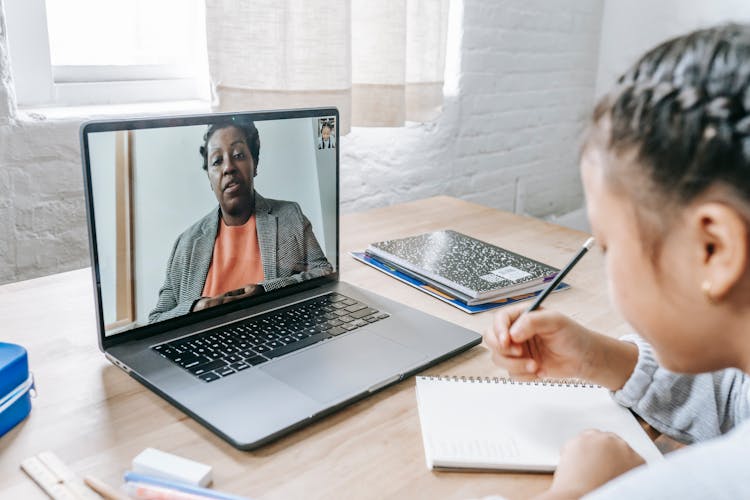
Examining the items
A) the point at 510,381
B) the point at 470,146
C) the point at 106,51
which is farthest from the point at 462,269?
the point at 470,146

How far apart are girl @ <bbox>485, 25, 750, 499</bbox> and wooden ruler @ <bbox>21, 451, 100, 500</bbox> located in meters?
0.37

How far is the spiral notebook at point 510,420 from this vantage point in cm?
58

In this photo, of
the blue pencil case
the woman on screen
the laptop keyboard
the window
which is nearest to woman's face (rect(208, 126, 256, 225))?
the woman on screen

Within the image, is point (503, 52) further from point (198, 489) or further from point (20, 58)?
point (198, 489)

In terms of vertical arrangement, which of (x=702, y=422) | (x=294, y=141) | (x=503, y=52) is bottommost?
(x=702, y=422)

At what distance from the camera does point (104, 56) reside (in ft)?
4.52

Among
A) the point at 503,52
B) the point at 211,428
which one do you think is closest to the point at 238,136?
the point at 211,428

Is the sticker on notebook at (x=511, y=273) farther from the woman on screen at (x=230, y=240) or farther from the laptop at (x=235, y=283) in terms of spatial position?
the woman on screen at (x=230, y=240)

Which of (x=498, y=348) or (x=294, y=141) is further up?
(x=294, y=141)

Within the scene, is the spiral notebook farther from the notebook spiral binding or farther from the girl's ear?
the girl's ear

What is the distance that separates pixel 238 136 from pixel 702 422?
60 centimetres

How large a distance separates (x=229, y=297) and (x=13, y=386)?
28 cm

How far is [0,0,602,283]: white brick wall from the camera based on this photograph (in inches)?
46.0

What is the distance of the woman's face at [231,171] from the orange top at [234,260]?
18mm
